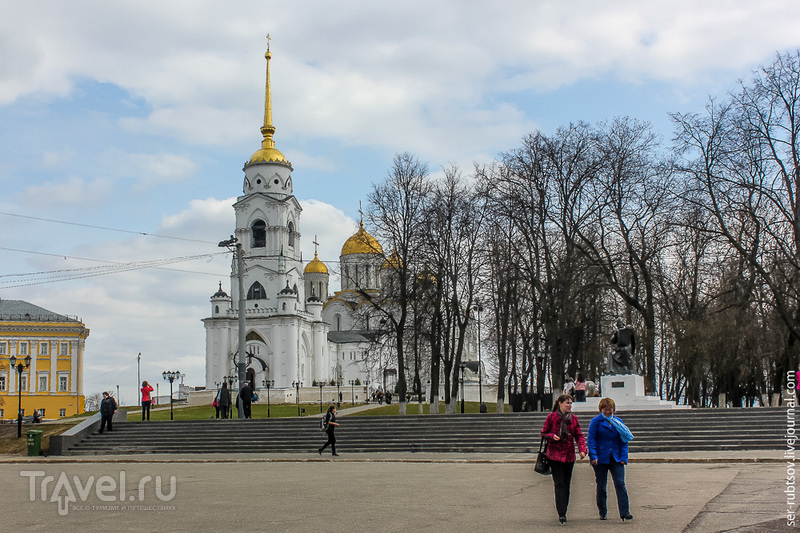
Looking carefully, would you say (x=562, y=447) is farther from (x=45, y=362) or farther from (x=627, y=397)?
(x=45, y=362)

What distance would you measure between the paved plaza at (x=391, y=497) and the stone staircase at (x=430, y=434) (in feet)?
8.95

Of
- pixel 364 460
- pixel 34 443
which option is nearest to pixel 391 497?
pixel 364 460

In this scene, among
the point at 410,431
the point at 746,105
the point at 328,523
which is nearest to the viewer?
the point at 328,523

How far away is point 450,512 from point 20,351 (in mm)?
84281

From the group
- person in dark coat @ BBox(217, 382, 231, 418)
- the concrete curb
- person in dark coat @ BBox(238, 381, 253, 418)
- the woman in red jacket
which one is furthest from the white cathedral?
the woman in red jacket

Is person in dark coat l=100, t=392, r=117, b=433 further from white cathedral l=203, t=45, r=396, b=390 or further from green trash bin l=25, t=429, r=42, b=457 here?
white cathedral l=203, t=45, r=396, b=390

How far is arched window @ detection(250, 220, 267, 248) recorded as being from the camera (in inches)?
3396

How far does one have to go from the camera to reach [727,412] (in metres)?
24.8

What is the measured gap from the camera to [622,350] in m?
28.7

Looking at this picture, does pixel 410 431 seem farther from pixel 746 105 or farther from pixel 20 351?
pixel 20 351

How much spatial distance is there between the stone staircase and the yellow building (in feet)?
193

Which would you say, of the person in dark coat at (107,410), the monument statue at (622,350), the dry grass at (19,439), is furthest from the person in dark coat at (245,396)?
the monument statue at (622,350)

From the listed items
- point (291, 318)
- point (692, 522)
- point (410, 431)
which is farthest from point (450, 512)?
point (291, 318)

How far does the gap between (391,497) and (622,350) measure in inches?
700
